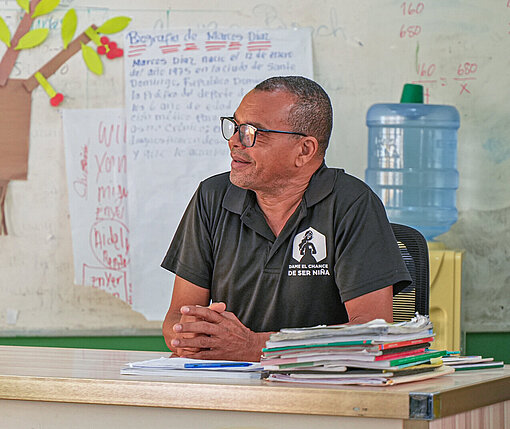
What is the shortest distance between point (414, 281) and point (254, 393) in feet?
2.80

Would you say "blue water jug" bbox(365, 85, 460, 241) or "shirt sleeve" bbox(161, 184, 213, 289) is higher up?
"blue water jug" bbox(365, 85, 460, 241)

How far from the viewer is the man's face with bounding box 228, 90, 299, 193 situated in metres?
1.94

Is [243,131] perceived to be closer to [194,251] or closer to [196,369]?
[194,251]

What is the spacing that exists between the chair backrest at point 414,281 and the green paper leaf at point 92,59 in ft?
5.42

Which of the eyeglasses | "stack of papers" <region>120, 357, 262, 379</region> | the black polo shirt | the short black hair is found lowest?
"stack of papers" <region>120, 357, 262, 379</region>

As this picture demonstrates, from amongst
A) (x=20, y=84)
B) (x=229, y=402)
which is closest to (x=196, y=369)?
(x=229, y=402)

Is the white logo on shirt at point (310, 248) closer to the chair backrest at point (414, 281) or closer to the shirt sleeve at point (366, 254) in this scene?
the shirt sleeve at point (366, 254)

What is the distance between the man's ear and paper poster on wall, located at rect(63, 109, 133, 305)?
1.36 m

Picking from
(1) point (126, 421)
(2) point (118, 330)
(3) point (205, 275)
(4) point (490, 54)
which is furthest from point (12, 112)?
(1) point (126, 421)

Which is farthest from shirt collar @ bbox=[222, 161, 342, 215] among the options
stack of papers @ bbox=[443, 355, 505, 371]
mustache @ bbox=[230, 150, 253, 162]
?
stack of papers @ bbox=[443, 355, 505, 371]

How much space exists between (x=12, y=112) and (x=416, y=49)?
1613mm

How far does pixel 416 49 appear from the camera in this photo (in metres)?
3.14

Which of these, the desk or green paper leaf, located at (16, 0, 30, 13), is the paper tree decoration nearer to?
green paper leaf, located at (16, 0, 30, 13)

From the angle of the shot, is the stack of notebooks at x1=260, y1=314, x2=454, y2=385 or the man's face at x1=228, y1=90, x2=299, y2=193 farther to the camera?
the man's face at x1=228, y1=90, x2=299, y2=193
